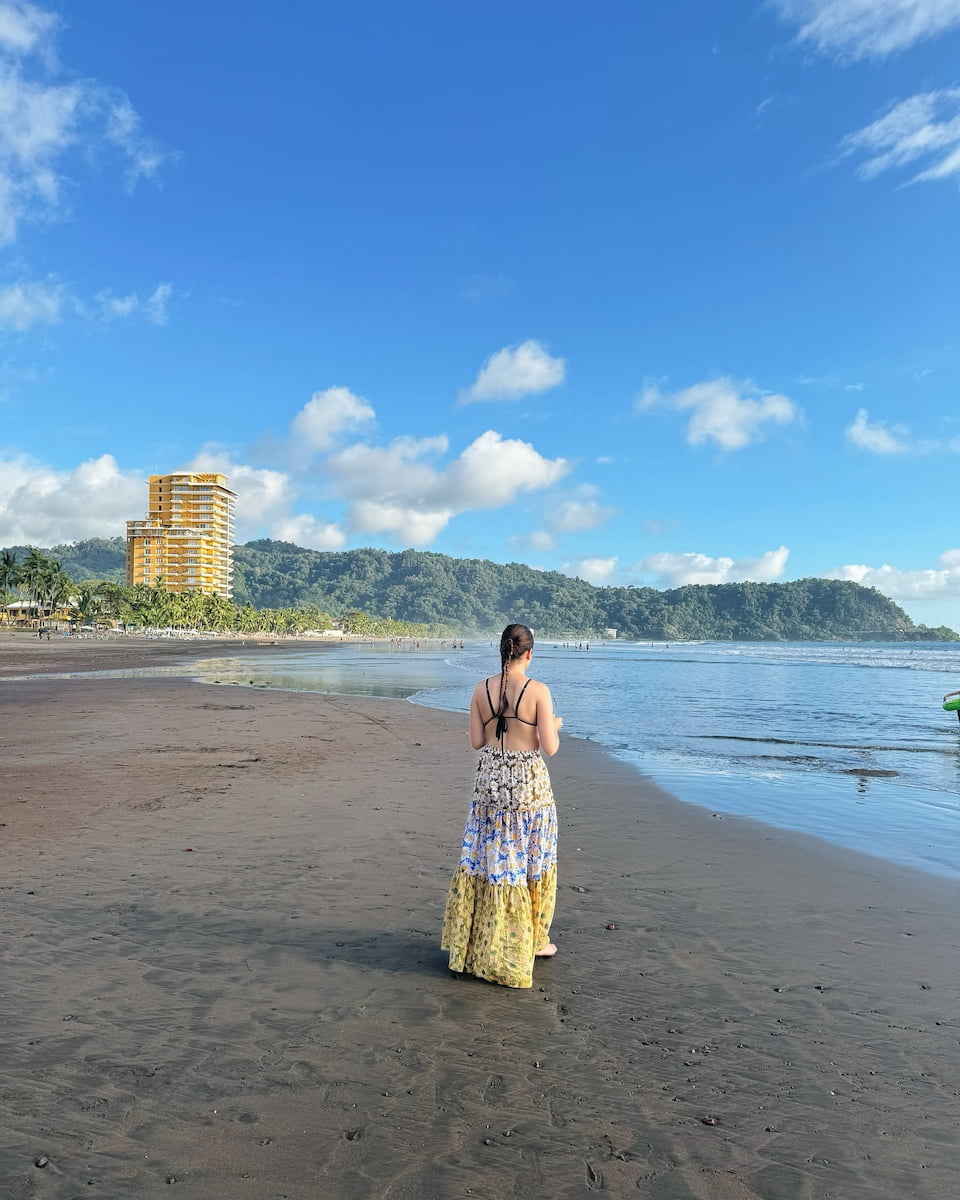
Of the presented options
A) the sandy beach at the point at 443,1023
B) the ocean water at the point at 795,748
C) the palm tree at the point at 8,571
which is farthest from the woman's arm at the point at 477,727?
the palm tree at the point at 8,571

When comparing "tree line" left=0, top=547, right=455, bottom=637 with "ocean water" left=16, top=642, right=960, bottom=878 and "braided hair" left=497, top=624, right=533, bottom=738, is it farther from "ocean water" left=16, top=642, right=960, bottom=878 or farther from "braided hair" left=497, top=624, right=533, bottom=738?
"braided hair" left=497, top=624, right=533, bottom=738

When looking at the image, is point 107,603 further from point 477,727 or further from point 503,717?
point 503,717

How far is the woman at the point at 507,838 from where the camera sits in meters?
5.24

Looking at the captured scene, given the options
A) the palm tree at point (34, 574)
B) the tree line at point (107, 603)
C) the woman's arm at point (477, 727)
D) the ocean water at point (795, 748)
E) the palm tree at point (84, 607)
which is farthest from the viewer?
the palm tree at point (84, 607)

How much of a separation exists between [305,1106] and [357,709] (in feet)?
70.9

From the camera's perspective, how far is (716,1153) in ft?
11.6

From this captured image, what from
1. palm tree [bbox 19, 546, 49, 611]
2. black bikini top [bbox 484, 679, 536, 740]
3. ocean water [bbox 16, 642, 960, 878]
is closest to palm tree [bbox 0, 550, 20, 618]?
palm tree [bbox 19, 546, 49, 611]

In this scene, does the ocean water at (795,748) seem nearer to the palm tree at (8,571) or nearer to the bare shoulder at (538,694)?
the bare shoulder at (538,694)

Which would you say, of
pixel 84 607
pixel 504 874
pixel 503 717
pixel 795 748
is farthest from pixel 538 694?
pixel 84 607

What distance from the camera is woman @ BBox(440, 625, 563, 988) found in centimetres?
524

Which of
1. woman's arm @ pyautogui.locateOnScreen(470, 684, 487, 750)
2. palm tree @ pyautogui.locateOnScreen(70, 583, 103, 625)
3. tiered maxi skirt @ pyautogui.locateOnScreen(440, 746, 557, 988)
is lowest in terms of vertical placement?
tiered maxi skirt @ pyautogui.locateOnScreen(440, 746, 557, 988)

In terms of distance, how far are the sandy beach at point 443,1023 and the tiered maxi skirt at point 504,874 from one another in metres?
0.23

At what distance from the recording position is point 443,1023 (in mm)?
4680

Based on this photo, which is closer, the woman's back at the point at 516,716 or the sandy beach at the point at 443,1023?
the sandy beach at the point at 443,1023
